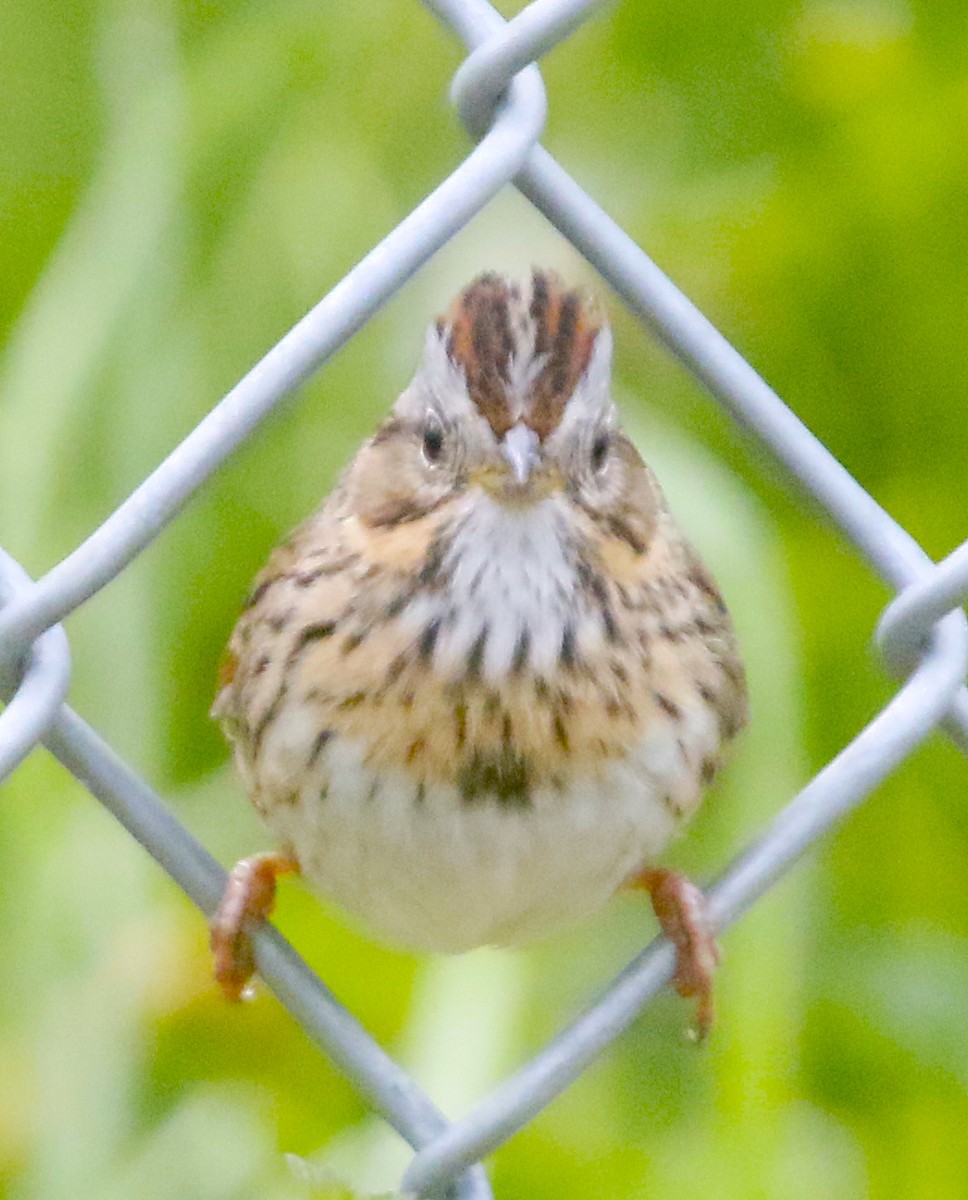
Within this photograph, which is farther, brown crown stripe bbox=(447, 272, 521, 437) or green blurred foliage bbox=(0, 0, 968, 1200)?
green blurred foliage bbox=(0, 0, 968, 1200)

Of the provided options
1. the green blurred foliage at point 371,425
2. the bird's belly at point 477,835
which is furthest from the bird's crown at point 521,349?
the green blurred foliage at point 371,425

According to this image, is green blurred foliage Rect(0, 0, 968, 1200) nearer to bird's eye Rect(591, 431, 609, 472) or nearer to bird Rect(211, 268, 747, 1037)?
bird Rect(211, 268, 747, 1037)

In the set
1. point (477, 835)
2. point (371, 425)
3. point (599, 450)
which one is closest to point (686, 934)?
point (477, 835)

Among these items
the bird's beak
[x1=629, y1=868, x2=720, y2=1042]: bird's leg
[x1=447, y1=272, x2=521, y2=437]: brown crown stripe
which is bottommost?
[x1=629, y1=868, x2=720, y2=1042]: bird's leg

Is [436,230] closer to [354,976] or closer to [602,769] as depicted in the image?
[602,769]

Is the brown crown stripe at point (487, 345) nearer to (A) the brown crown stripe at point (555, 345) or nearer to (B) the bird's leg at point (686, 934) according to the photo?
(A) the brown crown stripe at point (555, 345)

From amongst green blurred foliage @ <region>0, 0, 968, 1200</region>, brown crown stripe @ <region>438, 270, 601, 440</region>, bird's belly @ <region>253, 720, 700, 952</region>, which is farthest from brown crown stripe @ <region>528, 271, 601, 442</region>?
green blurred foliage @ <region>0, 0, 968, 1200</region>
